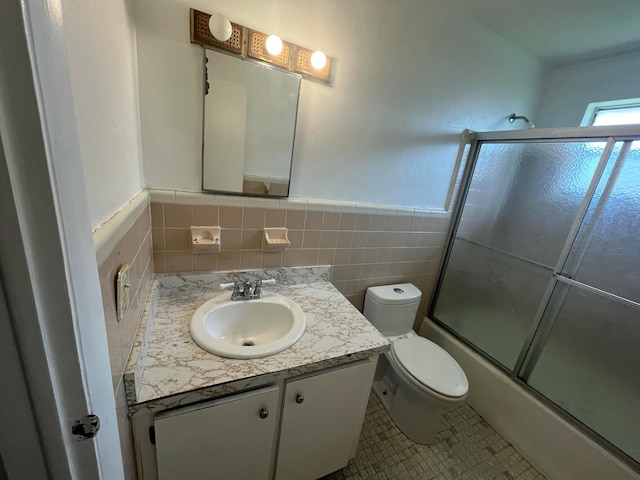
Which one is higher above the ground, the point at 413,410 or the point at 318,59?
the point at 318,59

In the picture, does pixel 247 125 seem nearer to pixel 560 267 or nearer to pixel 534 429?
pixel 560 267

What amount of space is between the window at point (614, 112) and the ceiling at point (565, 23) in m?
0.28

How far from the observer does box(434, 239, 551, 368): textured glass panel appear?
1501 millimetres

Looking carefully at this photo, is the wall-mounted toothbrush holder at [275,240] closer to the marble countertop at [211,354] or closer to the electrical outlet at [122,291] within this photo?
the marble countertop at [211,354]

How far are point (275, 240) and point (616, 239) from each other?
5.29ft

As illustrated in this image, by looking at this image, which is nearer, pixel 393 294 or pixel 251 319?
pixel 251 319

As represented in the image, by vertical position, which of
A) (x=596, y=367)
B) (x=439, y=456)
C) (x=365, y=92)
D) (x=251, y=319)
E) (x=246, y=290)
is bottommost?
(x=439, y=456)

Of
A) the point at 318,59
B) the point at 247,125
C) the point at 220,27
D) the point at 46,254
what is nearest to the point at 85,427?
the point at 46,254

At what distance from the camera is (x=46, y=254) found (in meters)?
0.28

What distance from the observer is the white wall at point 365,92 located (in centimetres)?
93

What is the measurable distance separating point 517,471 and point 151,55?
253 cm

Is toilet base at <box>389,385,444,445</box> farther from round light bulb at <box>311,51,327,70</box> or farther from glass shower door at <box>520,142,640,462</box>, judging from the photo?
round light bulb at <box>311,51,327,70</box>

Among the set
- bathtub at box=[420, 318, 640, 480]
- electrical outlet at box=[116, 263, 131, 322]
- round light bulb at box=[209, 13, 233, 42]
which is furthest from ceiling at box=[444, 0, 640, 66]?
bathtub at box=[420, 318, 640, 480]

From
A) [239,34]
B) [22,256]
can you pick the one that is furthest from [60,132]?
[239,34]
